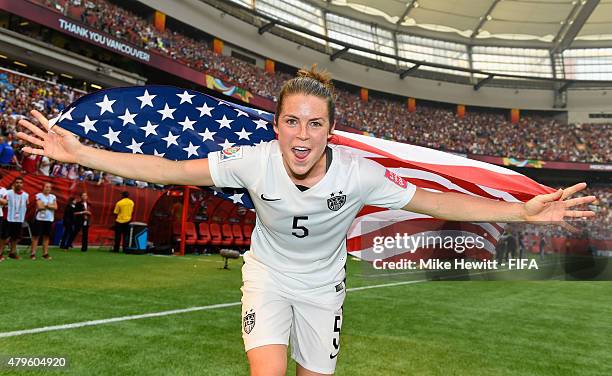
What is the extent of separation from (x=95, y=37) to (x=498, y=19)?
4526cm

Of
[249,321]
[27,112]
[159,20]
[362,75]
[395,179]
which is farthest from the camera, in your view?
[362,75]

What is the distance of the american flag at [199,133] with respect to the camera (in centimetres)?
649

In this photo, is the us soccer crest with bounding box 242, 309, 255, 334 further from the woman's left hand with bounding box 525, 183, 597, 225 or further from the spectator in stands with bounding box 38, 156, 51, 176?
the spectator in stands with bounding box 38, 156, 51, 176

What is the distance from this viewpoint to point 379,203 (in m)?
3.31

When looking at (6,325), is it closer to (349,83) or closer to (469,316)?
(469,316)

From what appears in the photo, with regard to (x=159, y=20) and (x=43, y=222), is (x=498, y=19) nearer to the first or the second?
(x=159, y=20)

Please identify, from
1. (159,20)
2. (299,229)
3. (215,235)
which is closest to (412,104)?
(159,20)

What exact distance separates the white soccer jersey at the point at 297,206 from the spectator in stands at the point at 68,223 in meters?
14.5

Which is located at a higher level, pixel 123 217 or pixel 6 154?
pixel 6 154

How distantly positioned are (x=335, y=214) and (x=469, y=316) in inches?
248

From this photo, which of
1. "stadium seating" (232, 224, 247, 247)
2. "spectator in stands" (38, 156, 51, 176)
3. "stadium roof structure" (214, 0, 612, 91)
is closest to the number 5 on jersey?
"spectator in stands" (38, 156, 51, 176)

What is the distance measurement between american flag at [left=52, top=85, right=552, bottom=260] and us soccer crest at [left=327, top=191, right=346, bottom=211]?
11.0 feet

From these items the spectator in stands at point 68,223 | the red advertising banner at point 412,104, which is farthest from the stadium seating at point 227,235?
the red advertising banner at point 412,104

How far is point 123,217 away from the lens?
1680cm
